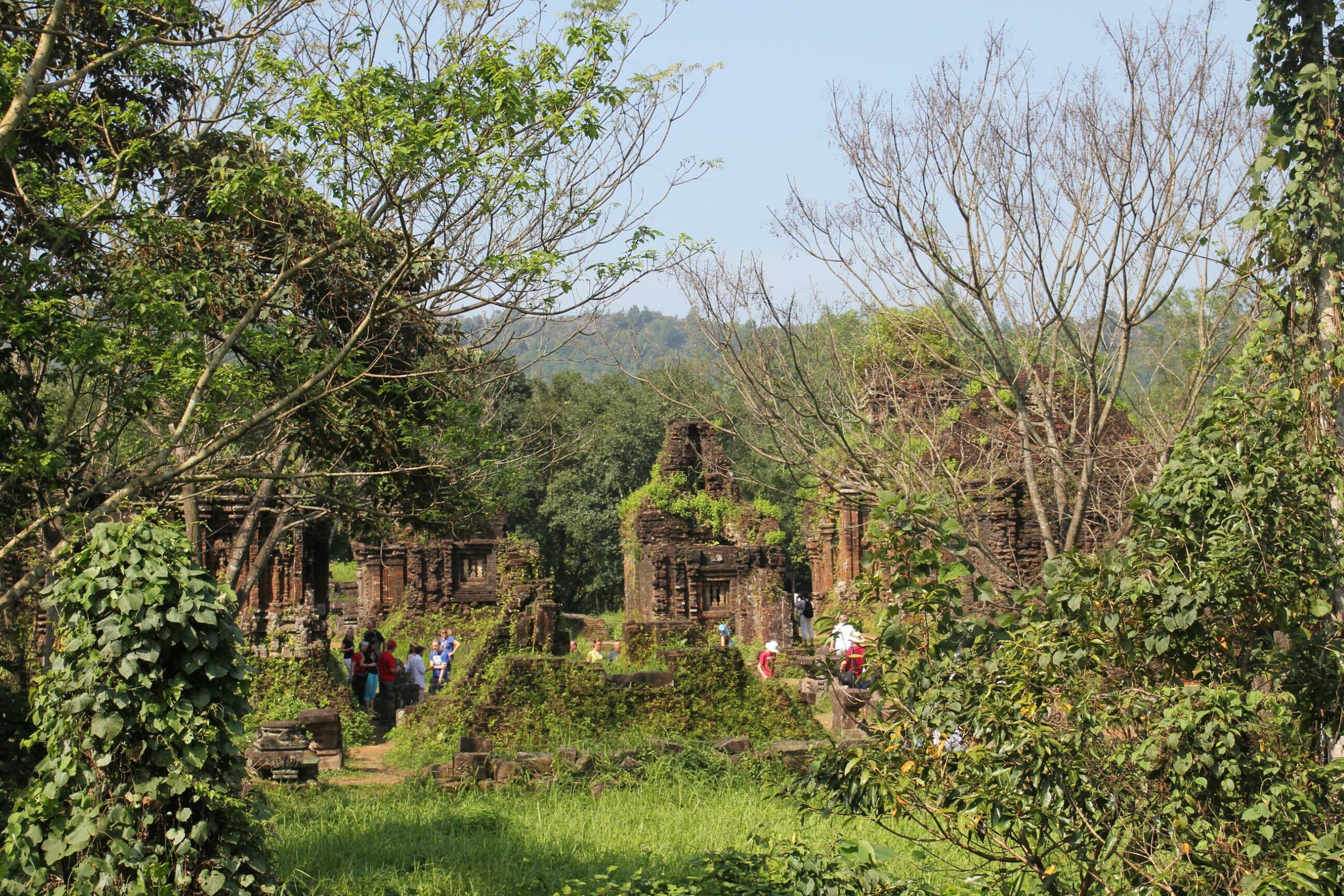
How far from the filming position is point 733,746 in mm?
11977

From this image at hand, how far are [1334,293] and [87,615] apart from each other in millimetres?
5882

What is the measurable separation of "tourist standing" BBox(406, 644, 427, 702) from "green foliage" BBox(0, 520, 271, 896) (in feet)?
44.8

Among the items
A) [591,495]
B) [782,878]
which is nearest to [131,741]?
[782,878]

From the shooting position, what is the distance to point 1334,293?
19.0ft

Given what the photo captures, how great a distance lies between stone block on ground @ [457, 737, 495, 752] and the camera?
11828 millimetres

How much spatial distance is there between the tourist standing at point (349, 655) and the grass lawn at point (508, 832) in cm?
655

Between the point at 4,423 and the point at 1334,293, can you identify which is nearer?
the point at 1334,293

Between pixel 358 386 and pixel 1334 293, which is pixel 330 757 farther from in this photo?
pixel 1334 293

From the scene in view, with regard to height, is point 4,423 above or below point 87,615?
above

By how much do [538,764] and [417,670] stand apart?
7479 millimetres

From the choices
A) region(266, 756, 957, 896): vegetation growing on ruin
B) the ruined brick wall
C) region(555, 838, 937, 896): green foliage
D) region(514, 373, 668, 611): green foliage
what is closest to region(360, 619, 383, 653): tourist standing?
region(266, 756, 957, 896): vegetation growing on ruin

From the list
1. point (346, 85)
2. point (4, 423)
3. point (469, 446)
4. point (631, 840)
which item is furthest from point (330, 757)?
point (346, 85)

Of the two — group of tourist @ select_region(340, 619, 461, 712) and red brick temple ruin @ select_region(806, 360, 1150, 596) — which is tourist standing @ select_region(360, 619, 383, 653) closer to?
group of tourist @ select_region(340, 619, 461, 712)

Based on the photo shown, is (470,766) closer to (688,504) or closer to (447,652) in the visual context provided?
(447,652)
